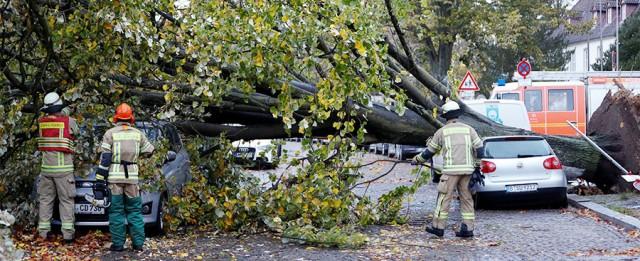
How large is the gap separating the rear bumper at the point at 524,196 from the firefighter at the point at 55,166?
6266mm

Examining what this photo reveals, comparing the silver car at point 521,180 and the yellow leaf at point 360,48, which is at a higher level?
the yellow leaf at point 360,48

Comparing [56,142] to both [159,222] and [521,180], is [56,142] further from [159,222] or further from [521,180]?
[521,180]

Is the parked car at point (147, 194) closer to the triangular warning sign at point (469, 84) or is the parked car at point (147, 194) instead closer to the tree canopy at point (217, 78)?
the tree canopy at point (217, 78)

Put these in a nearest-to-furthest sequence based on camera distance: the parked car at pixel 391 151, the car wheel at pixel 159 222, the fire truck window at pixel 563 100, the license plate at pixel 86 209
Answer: the license plate at pixel 86 209, the car wheel at pixel 159 222, the fire truck window at pixel 563 100, the parked car at pixel 391 151

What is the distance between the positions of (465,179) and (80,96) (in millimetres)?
4781

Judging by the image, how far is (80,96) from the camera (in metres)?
9.95

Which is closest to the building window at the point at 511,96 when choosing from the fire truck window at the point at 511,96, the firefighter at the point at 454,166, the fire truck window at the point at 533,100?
the fire truck window at the point at 511,96

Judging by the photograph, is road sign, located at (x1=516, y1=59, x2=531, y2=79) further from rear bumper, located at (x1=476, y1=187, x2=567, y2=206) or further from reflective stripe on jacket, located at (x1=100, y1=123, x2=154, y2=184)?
reflective stripe on jacket, located at (x1=100, y1=123, x2=154, y2=184)

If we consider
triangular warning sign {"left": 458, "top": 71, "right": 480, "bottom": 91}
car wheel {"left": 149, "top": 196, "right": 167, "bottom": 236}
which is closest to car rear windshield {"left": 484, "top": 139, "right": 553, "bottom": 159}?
car wheel {"left": 149, "top": 196, "right": 167, "bottom": 236}

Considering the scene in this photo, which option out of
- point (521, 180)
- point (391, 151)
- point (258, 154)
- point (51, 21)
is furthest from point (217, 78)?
point (391, 151)

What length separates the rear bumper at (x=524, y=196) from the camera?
12789 millimetres

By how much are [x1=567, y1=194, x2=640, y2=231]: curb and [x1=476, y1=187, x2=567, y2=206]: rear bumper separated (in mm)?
390

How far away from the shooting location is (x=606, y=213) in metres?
11.6

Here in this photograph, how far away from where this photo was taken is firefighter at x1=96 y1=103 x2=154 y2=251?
30.0 feet
